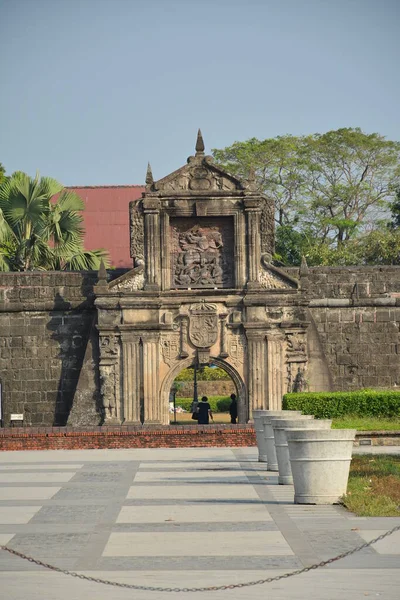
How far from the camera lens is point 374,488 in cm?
1473

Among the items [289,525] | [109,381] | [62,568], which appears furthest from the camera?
[109,381]

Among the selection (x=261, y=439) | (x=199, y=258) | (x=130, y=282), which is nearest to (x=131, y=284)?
(x=130, y=282)

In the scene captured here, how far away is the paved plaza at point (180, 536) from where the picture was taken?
952 centimetres

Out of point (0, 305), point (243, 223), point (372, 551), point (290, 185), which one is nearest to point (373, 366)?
point (243, 223)

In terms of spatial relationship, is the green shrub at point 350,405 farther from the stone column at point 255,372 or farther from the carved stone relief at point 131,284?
the carved stone relief at point 131,284

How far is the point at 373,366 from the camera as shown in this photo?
3098 cm

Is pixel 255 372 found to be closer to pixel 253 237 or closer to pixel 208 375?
pixel 253 237

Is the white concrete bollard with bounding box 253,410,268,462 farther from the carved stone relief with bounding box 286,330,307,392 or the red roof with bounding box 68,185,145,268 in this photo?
the red roof with bounding box 68,185,145,268

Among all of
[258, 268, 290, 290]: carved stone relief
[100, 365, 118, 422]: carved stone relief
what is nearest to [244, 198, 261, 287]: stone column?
[258, 268, 290, 290]: carved stone relief

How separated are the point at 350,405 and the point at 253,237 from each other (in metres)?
5.56

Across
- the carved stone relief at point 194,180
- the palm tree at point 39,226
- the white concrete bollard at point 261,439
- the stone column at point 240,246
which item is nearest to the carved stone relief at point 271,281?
the stone column at point 240,246

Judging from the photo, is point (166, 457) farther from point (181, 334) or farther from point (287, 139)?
point (287, 139)

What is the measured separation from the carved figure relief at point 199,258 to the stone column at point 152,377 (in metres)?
1.54

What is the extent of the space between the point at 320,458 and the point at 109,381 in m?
15.6
